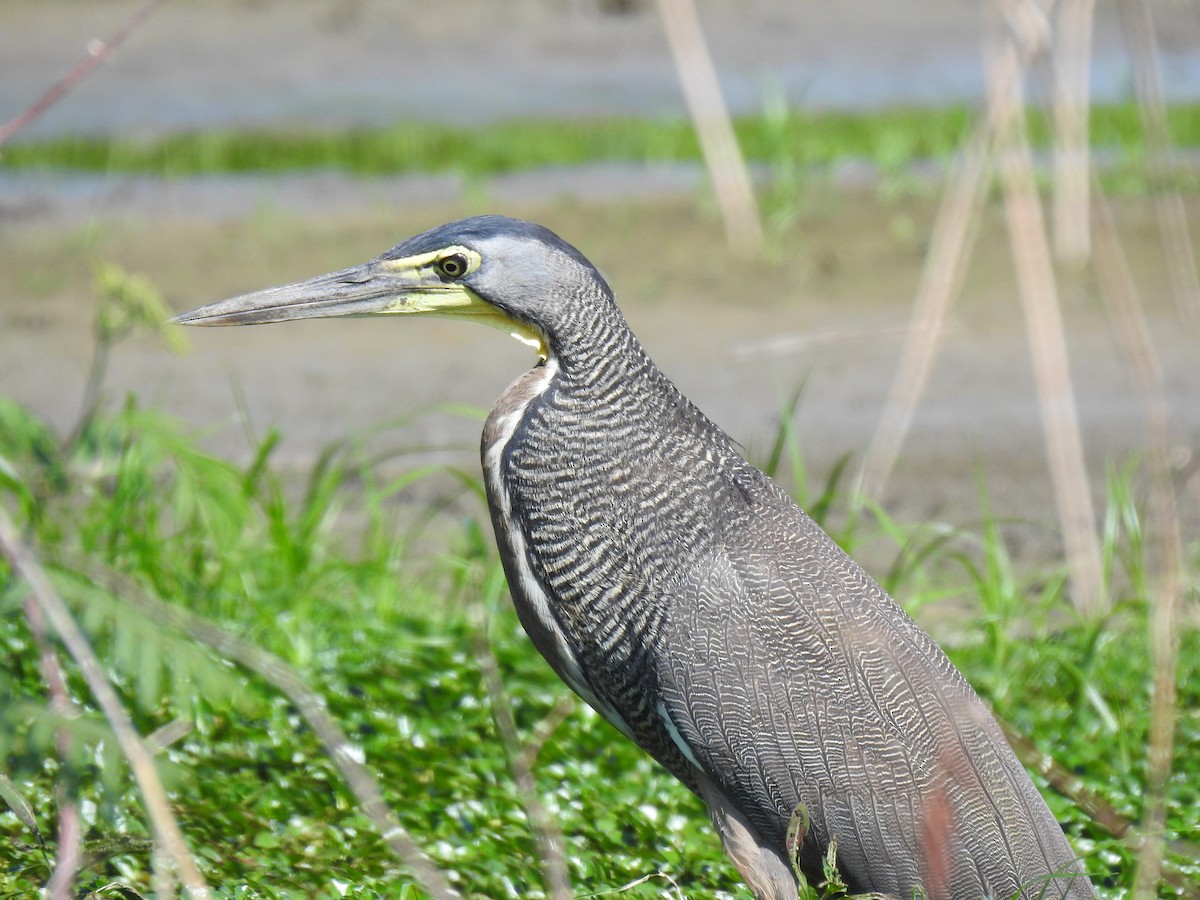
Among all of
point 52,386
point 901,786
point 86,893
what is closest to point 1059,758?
point 901,786

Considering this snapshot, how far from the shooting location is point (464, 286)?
2.91m

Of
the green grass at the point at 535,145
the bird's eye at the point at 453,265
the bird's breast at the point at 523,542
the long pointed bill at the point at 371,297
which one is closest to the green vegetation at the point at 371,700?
the bird's breast at the point at 523,542

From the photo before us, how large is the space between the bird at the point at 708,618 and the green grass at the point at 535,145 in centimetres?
865

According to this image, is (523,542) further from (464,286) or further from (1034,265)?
(1034,265)

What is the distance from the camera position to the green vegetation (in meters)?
3.21

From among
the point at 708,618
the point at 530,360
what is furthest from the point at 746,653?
the point at 530,360

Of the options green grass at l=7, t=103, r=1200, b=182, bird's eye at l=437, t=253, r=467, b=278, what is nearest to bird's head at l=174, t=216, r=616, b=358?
bird's eye at l=437, t=253, r=467, b=278

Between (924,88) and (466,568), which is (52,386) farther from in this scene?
(924,88)

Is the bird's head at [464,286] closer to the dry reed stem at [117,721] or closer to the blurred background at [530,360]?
the blurred background at [530,360]

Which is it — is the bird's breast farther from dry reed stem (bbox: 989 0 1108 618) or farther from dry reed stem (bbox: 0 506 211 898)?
dry reed stem (bbox: 0 506 211 898)

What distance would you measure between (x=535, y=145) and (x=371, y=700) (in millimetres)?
9256

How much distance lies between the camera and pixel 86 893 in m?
2.88

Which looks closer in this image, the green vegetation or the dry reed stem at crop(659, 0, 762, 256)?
the green vegetation

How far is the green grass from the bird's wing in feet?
28.9
